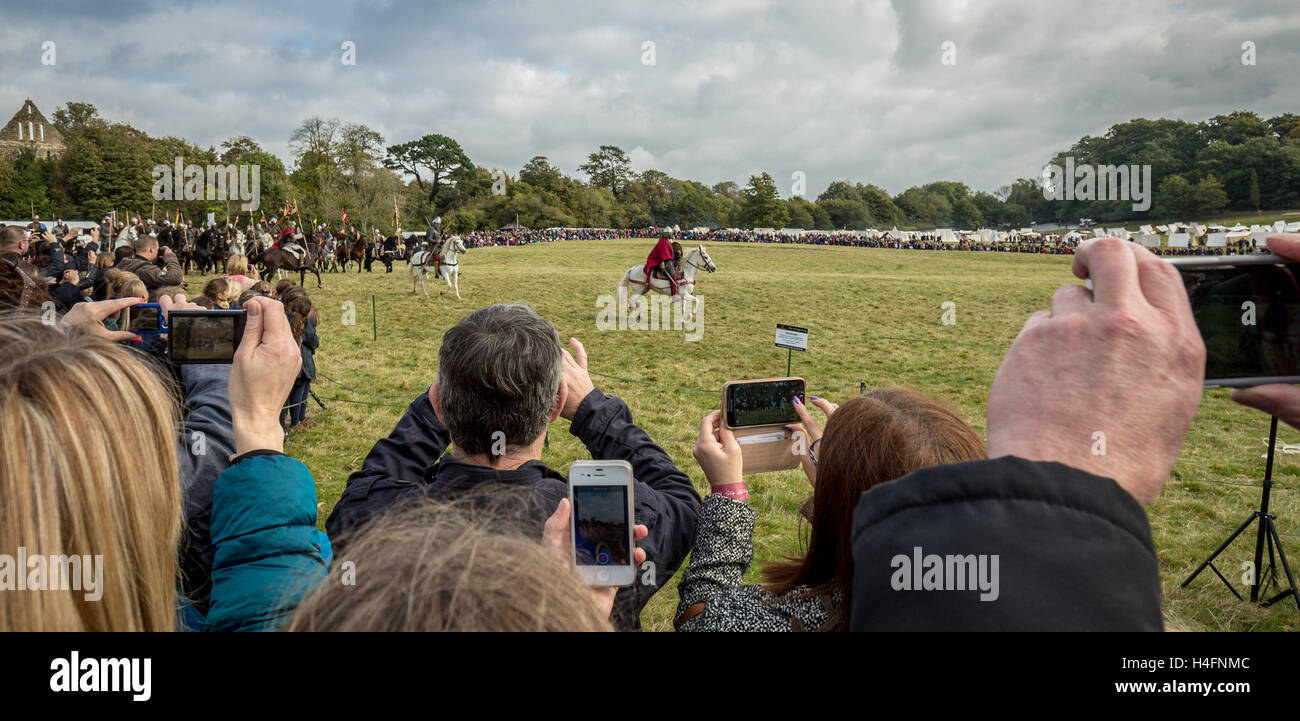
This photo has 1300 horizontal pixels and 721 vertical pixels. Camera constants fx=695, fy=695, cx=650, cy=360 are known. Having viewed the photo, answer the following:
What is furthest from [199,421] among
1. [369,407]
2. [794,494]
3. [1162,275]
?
[369,407]

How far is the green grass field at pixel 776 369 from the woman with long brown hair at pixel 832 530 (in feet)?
2.66

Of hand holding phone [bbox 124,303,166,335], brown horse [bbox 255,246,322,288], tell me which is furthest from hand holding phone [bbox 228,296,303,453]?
brown horse [bbox 255,246,322,288]

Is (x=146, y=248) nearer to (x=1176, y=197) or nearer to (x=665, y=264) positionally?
(x=665, y=264)

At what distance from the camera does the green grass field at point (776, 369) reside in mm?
5535

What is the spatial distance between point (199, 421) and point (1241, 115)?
106921 millimetres

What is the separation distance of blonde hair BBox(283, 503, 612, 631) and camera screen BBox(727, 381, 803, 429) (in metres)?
1.49

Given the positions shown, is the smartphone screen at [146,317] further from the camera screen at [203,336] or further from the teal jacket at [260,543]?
the teal jacket at [260,543]

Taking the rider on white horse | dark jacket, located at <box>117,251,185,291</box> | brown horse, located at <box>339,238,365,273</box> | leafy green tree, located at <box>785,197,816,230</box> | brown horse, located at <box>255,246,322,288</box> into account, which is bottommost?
dark jacket, located at <box>117,251,185,291</box>

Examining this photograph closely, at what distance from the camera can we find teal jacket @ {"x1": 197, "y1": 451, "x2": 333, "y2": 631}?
4.40 ft

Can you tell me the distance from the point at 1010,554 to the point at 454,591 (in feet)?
1.74

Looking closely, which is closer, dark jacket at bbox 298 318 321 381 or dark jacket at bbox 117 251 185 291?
dark jacket at bbox 298 318 321 381

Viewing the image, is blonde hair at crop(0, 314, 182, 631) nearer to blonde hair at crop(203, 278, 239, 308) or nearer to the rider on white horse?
blonde hair at crop(203, 278, 239, 308)

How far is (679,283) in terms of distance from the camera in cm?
1636

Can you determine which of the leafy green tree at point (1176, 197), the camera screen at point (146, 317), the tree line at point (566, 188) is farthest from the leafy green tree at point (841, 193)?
the camera screen at point (146, 317)
